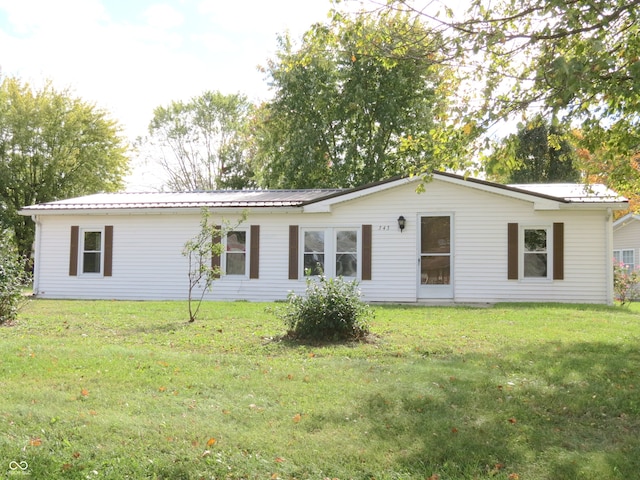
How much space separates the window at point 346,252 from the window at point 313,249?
443 mm

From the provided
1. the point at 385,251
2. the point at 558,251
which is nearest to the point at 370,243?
the point at 385,251

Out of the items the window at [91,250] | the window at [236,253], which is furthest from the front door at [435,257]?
the window at [91,250]

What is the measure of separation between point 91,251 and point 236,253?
467cm

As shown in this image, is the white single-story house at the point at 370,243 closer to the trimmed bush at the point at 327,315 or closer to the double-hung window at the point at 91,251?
the double-hung window at the point at 91,251

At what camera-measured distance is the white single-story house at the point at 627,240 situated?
2411 centimetres

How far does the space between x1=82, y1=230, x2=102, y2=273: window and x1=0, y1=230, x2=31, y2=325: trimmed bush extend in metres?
6.54

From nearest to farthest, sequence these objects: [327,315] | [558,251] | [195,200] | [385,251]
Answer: [327,315]
[558,251]
[385,251]
[195,200]

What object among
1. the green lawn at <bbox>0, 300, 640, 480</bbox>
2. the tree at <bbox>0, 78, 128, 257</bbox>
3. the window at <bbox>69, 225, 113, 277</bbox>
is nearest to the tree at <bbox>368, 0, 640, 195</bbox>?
the green lawn at <bbox>0, 300, 640, 480</bbox>

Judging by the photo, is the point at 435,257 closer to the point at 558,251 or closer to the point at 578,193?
the point at 558,251

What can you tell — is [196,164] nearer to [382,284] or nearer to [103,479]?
[382,284]

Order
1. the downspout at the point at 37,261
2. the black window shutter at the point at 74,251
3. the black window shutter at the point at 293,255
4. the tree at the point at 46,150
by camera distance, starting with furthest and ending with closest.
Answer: the tree at the point at 46,150, the downspout at the point at 37,261, the black window shutter at the point at 74,251, the black window shutter at the point at 293,255

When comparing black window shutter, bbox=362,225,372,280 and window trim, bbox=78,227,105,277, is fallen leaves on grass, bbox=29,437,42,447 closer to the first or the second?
black window shutter, bbox=362,225,372,280

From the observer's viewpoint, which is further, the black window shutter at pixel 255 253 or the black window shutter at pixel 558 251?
the black window shutter at pixel 255 253

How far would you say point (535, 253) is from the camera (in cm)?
1398
